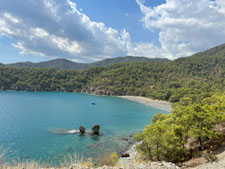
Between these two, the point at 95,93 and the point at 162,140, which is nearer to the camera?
the point at 162,140

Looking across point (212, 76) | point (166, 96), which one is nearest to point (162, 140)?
point (166, 96)

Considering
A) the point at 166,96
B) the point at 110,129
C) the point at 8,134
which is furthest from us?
the point at 166,96

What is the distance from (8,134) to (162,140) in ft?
139

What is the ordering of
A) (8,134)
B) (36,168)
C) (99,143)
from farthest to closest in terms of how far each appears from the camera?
1. (8,134)
2. (99,143)
3. (36,168)

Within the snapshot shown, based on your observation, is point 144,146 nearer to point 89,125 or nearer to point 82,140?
point 82,140

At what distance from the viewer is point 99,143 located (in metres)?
40.2

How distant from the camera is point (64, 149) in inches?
1409

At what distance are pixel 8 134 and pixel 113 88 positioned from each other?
456 ft

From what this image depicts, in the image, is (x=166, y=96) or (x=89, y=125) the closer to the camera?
(x=89, y=125)

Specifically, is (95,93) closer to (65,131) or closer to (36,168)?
(65,131)

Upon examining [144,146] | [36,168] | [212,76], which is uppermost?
[212,76]

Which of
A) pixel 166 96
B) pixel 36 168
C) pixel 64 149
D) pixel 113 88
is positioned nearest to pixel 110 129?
pixel 64 149

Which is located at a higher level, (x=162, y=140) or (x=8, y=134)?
(x=162, y=140)

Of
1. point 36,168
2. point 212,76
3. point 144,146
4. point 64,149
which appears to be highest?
point 212,76
